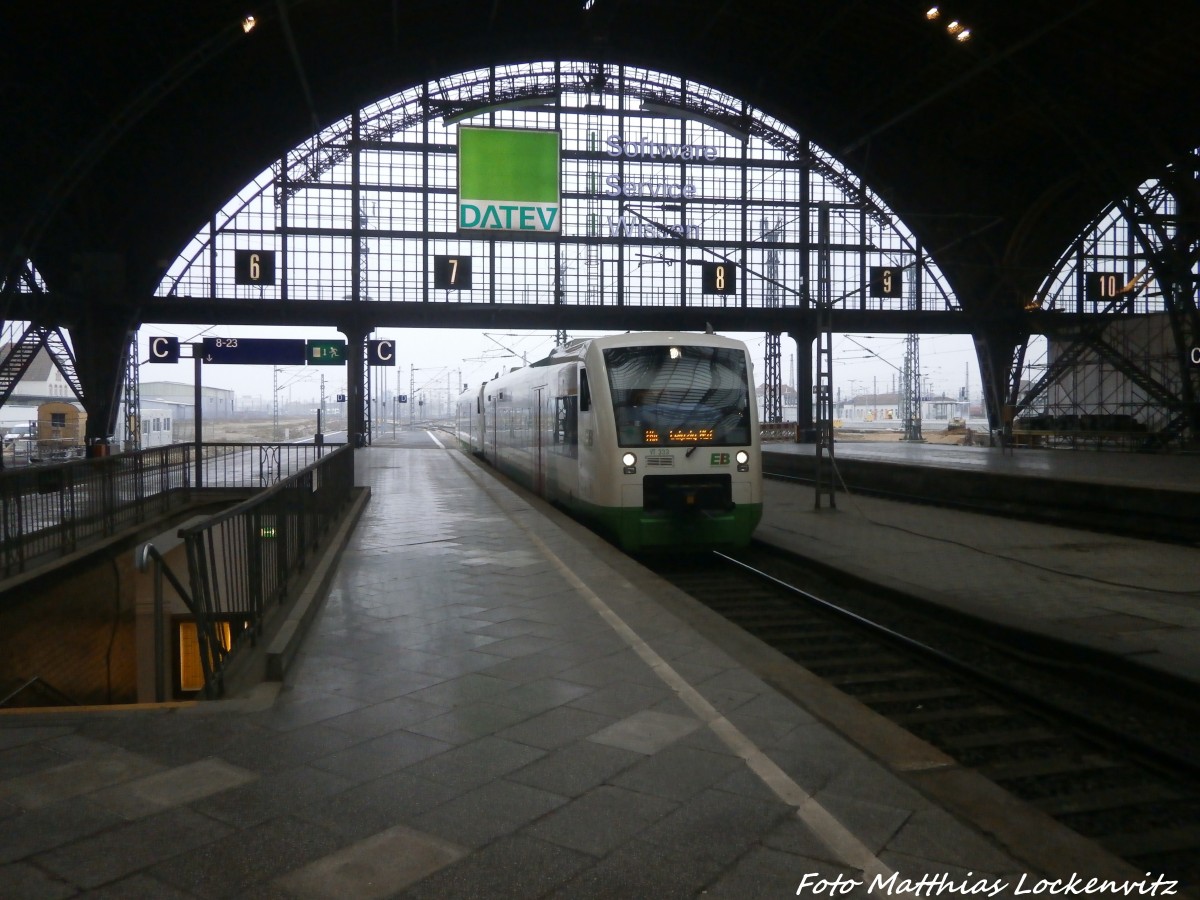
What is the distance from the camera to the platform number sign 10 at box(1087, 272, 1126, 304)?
3306 cm

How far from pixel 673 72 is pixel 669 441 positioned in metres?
33.9

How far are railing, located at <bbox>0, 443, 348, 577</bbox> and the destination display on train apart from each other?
283 inches

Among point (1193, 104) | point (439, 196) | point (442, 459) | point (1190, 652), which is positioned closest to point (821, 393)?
point (1190, 652)

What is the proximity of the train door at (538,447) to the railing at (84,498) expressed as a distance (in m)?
5.88

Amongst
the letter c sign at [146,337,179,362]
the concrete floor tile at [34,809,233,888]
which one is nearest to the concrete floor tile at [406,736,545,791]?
the concrete floor tile at [34,809,233,888]

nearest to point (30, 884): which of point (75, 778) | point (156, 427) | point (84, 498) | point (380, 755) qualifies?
point (75, 778)

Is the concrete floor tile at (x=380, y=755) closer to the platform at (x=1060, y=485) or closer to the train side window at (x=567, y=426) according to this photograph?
the train side window at (x=567, y=426)

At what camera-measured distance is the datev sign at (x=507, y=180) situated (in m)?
19.6

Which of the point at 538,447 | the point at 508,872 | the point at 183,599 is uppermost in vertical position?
the point at 538,447

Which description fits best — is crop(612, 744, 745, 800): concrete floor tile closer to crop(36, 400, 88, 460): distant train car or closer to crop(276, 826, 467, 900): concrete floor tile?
crop(276, 826, 467, 900): concrete floor tile

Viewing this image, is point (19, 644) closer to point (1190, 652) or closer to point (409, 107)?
point (1190, 652)

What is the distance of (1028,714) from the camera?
6.41 metres

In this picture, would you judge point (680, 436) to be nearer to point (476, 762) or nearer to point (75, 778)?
point (476, 762)

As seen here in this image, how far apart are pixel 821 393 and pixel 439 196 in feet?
95.9
